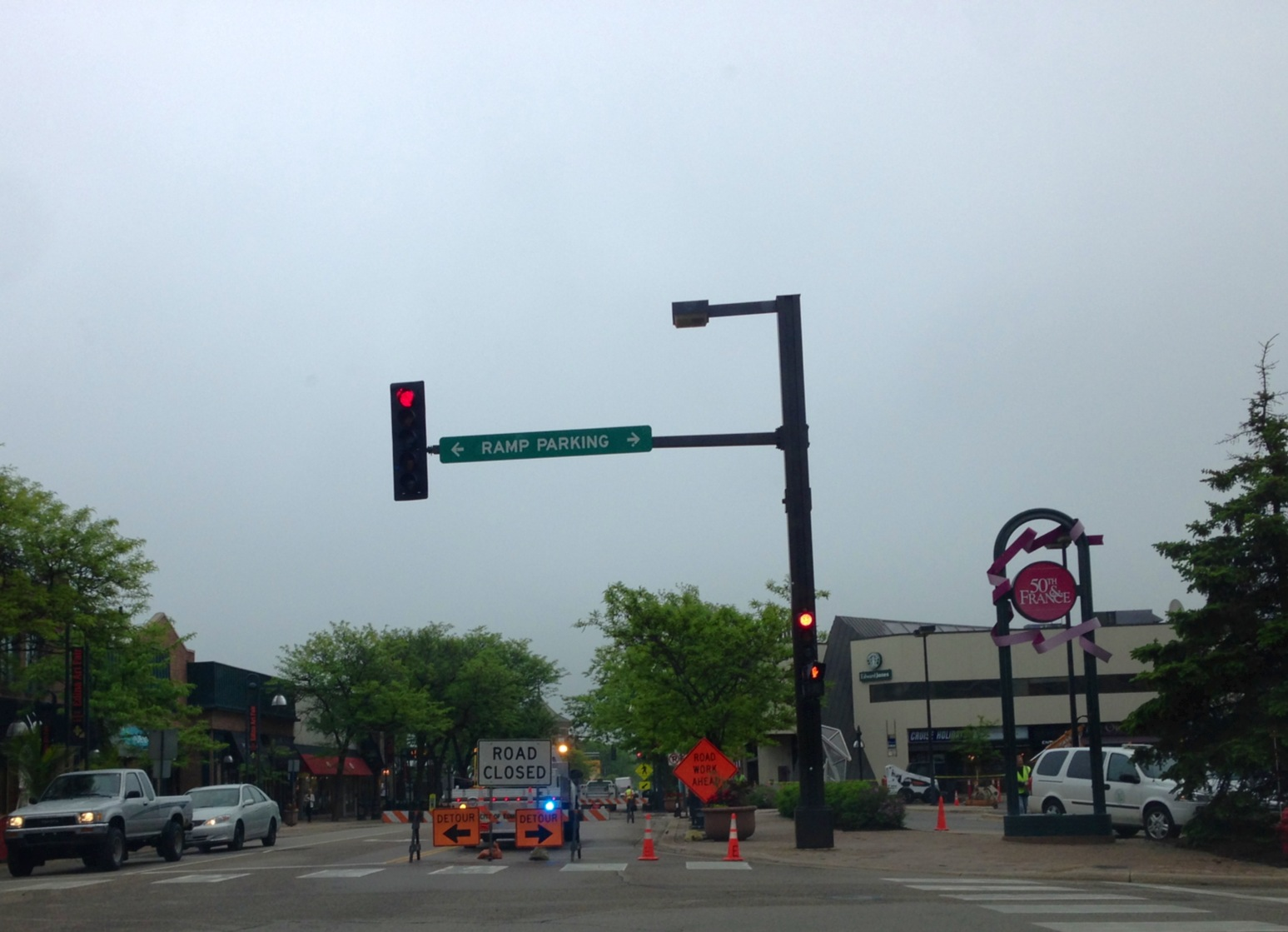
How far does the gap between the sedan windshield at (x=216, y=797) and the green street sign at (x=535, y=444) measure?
14.0 metres

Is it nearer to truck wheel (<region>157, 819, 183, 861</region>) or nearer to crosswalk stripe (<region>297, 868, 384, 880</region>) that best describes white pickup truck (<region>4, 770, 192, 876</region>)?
truck wheel (<region>157, 819, 183, 861</region>)

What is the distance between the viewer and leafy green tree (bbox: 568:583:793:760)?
34.8 metres

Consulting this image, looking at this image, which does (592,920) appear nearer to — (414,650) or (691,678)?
(691,678)

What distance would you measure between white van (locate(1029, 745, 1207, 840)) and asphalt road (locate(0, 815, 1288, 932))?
6.38 m

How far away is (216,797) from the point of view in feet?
98.0

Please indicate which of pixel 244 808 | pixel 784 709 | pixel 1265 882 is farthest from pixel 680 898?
pixel 784 709

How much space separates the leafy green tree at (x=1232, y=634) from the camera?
18641 mm

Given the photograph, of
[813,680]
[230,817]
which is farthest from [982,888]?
[230,817]

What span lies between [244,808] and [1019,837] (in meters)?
17.7

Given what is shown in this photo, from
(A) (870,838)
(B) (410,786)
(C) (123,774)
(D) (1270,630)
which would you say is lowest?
(B) (410,786)

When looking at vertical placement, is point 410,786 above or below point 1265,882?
below

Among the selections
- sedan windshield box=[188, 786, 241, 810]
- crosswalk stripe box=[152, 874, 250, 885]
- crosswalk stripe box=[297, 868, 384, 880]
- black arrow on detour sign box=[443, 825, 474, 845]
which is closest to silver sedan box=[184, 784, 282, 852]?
sedan windshield box=[188, 786, 241, 810]

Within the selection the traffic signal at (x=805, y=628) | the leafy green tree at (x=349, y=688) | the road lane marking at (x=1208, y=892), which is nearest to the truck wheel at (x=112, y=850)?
the traffic signal at (x=805, y=628)

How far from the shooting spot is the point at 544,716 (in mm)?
85250
